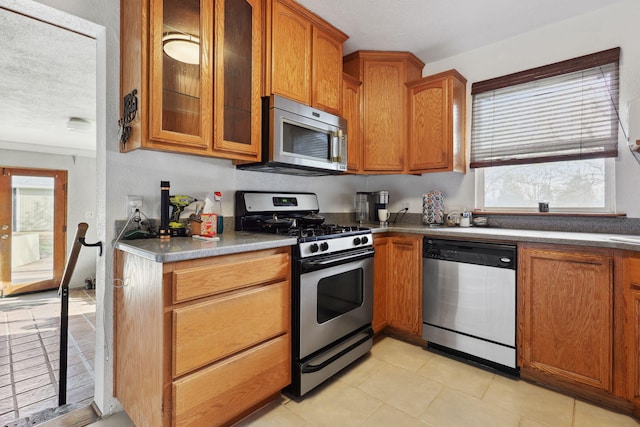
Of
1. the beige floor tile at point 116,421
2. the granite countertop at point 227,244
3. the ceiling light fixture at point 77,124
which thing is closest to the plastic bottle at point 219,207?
the granite countertop at point 227,244

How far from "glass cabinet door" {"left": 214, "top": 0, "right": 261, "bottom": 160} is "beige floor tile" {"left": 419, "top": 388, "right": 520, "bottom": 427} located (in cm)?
179

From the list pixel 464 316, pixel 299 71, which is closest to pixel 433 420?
pixel 464 316

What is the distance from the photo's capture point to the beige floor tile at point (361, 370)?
6.54ft

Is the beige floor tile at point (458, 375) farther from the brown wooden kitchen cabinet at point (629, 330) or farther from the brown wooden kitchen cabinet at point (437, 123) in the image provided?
the brown wooden kitchen cabinet at point (437, 123)

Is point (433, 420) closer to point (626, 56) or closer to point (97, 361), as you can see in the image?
point (97, 361)

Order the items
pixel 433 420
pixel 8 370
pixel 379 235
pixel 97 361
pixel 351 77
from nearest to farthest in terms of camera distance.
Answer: pixel 433 420
pixel 97 361
pixel 8 370
pixel 379 235
pixel 351 77

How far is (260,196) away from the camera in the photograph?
7.70ft

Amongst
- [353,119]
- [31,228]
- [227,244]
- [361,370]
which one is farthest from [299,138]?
[31,228]

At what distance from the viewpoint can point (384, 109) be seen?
9.34ft

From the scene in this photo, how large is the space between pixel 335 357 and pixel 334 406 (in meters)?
0.28

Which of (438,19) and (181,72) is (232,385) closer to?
(181,72)

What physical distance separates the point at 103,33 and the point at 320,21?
142cm

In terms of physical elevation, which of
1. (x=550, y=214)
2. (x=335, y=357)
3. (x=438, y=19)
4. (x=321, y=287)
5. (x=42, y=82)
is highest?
(x=438, y=19)

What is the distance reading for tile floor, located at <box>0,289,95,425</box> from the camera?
184 cm
